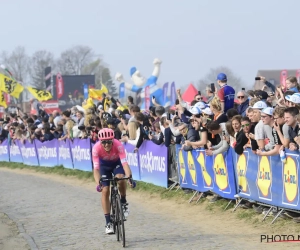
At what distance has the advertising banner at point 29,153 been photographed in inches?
1193

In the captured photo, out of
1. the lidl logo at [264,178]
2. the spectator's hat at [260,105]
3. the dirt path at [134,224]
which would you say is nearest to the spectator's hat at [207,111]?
the dirt path at [134,224]

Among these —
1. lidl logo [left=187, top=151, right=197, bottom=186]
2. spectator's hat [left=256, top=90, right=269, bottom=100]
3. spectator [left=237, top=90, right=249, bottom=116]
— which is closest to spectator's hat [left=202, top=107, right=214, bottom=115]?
spectator [left=237, top=90, right=249, bottom=116]

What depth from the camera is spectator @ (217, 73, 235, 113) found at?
1458 centimetres

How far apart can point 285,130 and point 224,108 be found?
3.90 meters

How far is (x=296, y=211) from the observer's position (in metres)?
11.2

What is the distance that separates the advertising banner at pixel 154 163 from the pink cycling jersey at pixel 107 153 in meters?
5.32

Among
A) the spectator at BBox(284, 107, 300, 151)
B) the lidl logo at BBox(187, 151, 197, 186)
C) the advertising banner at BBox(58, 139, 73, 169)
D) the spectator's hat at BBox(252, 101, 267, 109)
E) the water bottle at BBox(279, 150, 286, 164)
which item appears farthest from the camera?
the advertising banner at BBox(58, 139, 73, 169)

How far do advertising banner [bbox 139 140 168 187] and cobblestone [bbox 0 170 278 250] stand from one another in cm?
122

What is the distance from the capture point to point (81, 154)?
24688 millimetres

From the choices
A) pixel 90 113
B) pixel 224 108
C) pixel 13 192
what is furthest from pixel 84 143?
pixel 224 108

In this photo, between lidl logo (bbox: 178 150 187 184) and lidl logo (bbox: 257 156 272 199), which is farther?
lidl logo (bbox: 178 150 187 184)

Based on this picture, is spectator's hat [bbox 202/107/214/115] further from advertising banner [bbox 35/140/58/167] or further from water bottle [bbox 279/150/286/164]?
advertising banner [bbox 35/140/58/167]

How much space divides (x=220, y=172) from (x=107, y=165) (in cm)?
300

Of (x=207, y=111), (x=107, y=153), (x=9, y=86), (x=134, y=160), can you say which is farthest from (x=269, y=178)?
(x=9, y=86)
